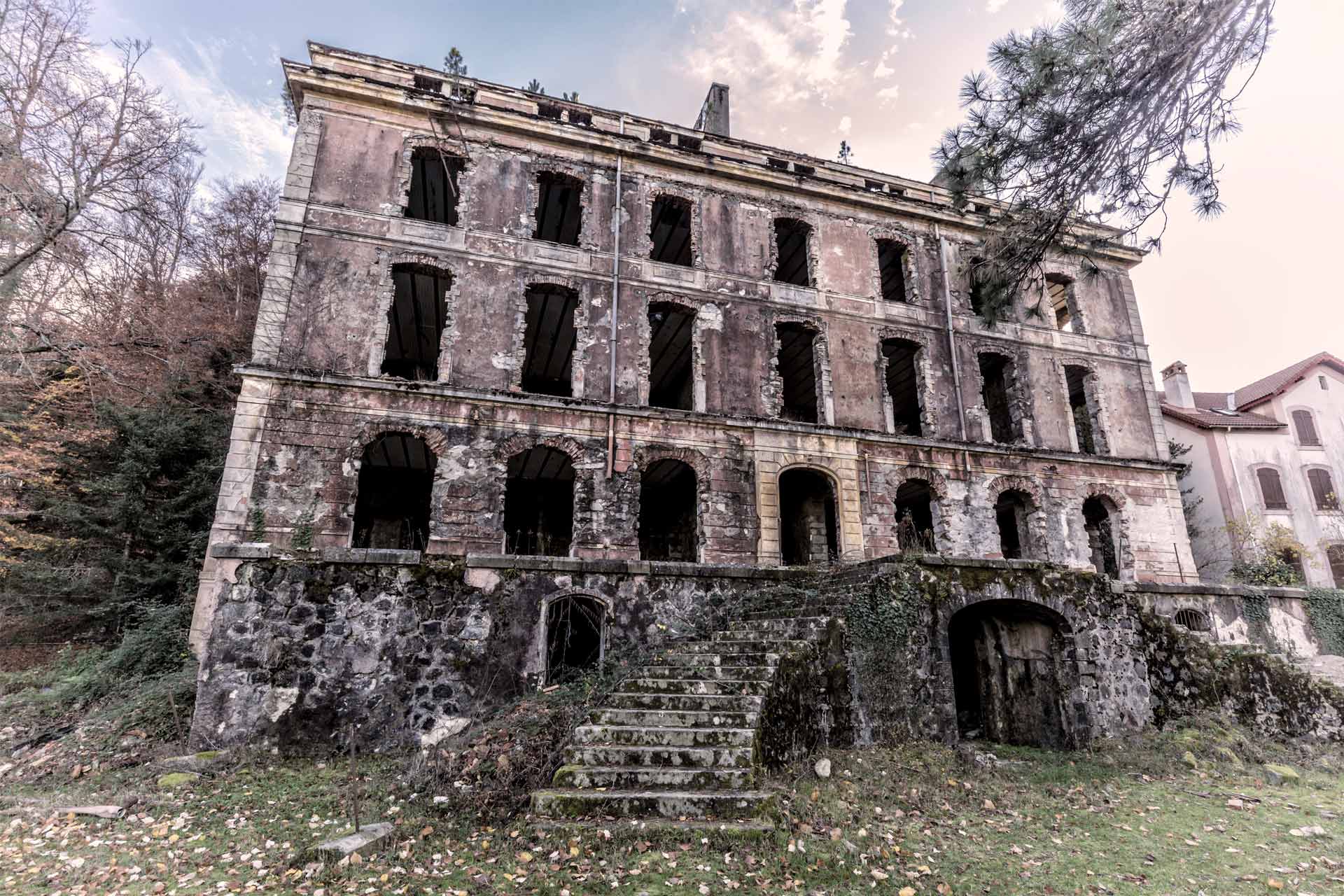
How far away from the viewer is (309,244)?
13555 mm

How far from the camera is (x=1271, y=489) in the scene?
23141 millimetres

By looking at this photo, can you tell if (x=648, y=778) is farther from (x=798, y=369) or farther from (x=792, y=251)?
(x=792, y=251)

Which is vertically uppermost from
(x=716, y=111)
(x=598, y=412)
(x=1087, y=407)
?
(x=716, y=111)

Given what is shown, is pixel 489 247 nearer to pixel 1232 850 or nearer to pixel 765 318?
pixel 765 318

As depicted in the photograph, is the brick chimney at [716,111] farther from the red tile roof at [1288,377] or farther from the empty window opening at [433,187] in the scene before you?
the red tile roof at [1288,377]

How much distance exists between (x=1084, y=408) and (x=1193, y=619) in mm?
8287

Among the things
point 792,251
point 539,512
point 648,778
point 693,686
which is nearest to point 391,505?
point 539,512

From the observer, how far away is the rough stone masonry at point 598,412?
9508mm

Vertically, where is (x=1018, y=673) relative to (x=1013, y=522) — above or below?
below

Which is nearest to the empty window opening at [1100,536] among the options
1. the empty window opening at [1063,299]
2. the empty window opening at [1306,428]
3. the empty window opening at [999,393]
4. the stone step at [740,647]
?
the empty window opening at [999,393]

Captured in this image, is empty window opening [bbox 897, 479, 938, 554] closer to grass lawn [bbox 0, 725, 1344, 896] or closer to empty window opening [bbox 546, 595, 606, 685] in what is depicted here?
grass lawn [bbox 0, 725, 1344, 896]

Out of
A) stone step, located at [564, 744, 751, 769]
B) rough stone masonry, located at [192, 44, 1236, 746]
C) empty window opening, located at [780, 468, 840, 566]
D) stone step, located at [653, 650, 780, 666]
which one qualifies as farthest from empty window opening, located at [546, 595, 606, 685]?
empty window opening, located at [780, 468, 840, 566]

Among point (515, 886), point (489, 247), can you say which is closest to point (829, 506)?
point (489, 247)

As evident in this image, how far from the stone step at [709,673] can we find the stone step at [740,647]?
465 millimetres
